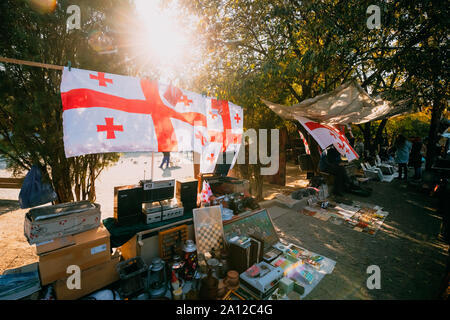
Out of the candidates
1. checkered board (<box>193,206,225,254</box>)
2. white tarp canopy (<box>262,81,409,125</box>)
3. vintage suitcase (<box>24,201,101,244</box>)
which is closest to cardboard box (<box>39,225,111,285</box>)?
vintage suitcase (<box>24,201,101,244</box>)

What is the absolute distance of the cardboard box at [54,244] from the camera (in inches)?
82.0

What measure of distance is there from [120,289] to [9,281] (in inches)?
48.7

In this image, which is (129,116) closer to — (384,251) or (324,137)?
(324,137)

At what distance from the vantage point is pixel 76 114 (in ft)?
7.72

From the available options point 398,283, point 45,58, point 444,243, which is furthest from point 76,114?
point 444,243

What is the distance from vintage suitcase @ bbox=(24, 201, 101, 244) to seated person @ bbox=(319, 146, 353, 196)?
7.13 meters

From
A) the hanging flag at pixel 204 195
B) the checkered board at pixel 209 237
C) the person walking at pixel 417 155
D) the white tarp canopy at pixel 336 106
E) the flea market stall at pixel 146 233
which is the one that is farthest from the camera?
the person walking at pixel 417 155

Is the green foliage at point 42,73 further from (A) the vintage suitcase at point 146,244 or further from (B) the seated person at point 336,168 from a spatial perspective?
(B) the seated person at point 336,168

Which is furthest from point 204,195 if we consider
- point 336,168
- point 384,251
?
point 336,168

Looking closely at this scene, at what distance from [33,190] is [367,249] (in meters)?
5.95

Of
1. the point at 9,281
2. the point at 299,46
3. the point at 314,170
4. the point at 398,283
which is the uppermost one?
the point at 299,46

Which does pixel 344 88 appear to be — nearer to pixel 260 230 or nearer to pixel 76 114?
pixel 260 230

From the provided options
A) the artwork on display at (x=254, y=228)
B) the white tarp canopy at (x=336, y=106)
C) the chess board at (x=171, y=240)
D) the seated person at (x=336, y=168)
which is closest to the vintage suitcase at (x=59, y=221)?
the chess board at (x=171, y=240)

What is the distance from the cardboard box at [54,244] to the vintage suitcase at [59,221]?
0.04 meters
